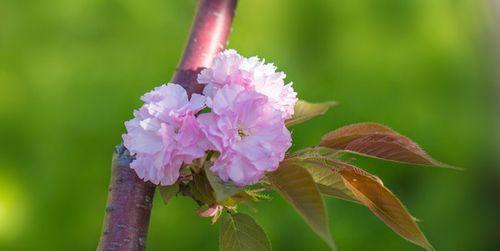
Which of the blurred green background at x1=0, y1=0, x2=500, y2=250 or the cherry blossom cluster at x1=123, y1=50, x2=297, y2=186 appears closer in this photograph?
the cherry blossom cluster at x1=123, y1=50, x2=297, y2=186

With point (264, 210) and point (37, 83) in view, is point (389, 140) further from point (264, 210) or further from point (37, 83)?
point (37, 83)

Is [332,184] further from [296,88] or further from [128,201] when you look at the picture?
[296,88]

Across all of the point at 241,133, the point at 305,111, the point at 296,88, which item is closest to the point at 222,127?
the point at 241,133

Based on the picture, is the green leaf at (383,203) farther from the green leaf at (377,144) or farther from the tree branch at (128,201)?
the tree branch at (128,201)

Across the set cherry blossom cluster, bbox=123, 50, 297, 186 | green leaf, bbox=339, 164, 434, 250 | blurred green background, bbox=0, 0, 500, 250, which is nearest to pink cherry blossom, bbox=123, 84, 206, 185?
cherry blossom cluster, bbox=123, 50, 297, 186

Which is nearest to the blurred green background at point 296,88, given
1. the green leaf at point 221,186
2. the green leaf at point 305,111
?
the green leaf at point 305,111

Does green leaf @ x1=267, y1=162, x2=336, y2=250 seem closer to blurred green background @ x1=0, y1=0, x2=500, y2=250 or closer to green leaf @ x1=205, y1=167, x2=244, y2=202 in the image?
green leaf @ x1=205, y1=167, x2=244, y2=202
